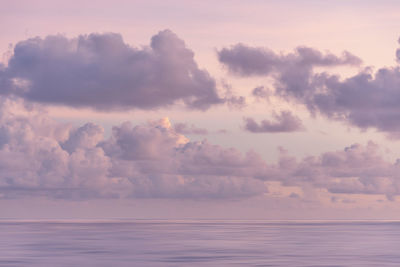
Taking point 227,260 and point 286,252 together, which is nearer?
point 227,260

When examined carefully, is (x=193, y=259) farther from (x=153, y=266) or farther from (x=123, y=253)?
(x=123, y=253)

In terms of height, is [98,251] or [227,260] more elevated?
[98,251]

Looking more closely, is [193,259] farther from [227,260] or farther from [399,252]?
[399,252]

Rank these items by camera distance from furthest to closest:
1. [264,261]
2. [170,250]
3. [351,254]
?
[170,250] < [351,254] < [264,261]

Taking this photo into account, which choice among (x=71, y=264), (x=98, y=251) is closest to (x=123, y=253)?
(x=98, y=251)

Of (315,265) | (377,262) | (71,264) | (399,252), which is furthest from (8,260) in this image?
(399,252)

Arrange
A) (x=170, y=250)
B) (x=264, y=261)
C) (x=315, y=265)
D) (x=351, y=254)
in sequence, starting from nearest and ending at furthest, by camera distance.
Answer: (x=315, y=265), (x=264, y=261), (x=351, y=254), (x=170, y=250)

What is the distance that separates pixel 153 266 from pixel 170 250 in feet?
81.3

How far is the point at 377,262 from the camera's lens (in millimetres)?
77625

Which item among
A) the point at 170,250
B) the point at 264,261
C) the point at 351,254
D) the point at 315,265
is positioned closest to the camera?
the point at 315,265

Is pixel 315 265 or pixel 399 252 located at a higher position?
pixel 399 252

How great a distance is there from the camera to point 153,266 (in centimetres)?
7288

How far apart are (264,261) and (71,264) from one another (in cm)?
2218

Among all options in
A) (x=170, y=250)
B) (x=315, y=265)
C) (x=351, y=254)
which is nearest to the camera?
(x=315, y=265)
